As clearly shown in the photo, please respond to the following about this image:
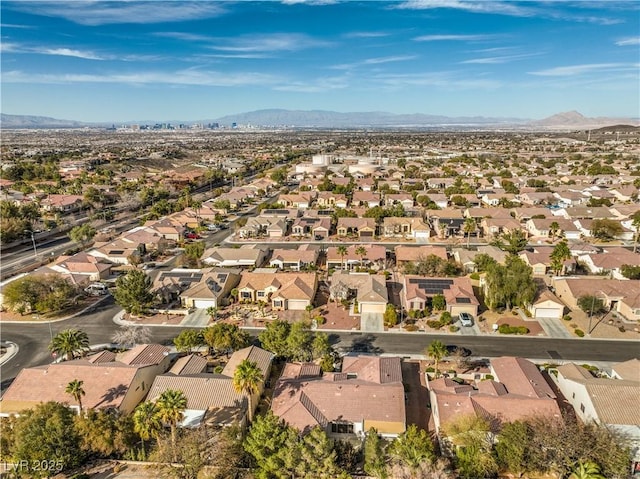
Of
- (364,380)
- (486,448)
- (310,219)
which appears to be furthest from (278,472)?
(310,219)

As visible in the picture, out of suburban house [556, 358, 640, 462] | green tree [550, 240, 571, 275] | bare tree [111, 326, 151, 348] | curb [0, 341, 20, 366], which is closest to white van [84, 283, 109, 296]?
curb [0, 341, 20, 366]

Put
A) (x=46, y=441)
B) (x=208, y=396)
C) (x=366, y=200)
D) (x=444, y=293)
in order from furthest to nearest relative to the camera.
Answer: (x=366, y=200) < (x=444, y=293) < (x=208, y=396) < (x=46, y=441)

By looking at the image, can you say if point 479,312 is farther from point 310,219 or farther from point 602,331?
point 310,219

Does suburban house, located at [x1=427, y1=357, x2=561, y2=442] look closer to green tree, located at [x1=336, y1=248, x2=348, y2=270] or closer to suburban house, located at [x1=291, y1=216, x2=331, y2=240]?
green tree, located at [x1=336, y1=248, x2=348, y2=270]

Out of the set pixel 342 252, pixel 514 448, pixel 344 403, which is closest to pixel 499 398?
pixel 514 448

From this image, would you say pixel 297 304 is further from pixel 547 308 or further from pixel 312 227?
pixel 312 227
